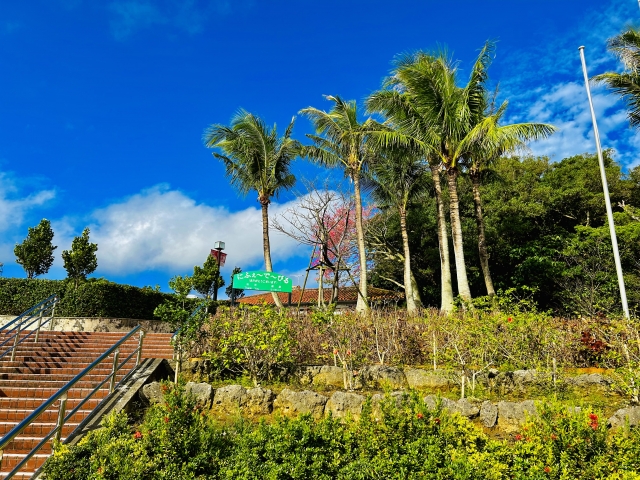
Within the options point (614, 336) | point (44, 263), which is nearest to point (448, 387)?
point (614, 336)

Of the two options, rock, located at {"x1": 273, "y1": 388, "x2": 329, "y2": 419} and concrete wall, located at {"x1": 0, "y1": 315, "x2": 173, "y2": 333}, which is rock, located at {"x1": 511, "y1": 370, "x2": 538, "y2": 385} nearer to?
rock, located at {"x1": 273, "y1": 388, "x2": 329, "y2": 419}

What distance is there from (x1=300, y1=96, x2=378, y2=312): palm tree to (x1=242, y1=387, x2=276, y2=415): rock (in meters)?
11.0

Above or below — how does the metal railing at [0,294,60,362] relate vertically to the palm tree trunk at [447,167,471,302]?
below

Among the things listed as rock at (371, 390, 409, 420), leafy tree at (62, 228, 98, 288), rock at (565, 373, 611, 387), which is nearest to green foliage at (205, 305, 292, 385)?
rock at (371, 390, 409, 420)

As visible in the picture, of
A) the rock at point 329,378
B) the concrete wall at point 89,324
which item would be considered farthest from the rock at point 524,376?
the concrete wall at point 89,324

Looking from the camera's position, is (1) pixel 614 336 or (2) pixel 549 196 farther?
(2) pixel 549 196

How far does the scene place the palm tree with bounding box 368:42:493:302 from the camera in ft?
51.4

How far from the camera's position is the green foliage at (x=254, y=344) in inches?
351

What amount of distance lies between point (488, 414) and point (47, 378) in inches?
335

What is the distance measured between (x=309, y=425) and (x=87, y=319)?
42.5 feet

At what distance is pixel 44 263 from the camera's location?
1948 cm

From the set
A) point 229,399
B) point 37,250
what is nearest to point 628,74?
point 229,399

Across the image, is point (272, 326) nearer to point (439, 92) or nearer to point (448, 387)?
point (448, 387)

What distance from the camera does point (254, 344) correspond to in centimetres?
893
